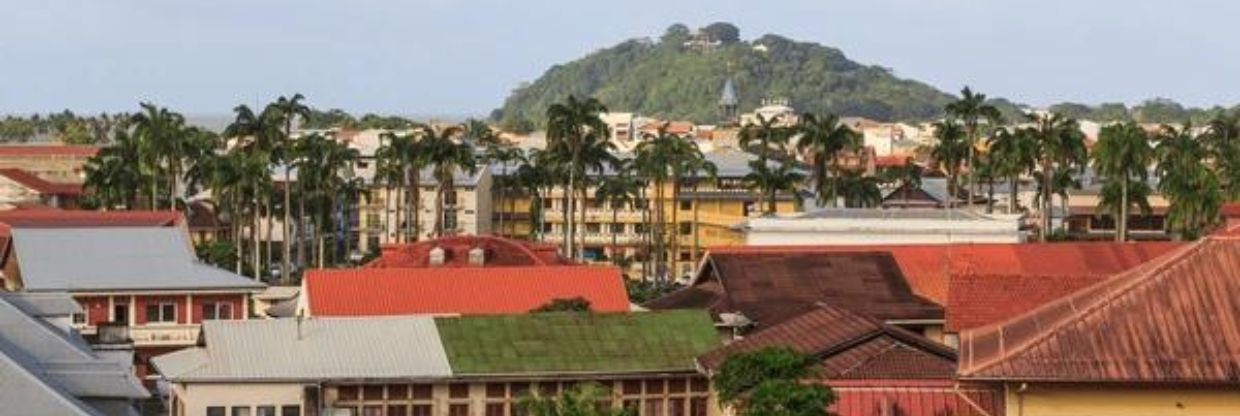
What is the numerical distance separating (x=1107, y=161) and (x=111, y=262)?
59058mm

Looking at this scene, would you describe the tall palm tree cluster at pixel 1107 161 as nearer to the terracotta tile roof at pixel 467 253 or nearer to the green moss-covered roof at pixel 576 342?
the terracotta tile roof at pixel 467 253

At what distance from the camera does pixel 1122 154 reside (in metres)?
115

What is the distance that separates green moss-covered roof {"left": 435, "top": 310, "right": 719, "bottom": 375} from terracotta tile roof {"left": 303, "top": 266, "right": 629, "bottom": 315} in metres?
11.1

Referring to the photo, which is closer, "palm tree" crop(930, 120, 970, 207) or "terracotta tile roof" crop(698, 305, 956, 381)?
"terracotta tile roof" crop(698, 305, 956, 381)

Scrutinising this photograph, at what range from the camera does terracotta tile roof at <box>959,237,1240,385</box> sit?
102ft

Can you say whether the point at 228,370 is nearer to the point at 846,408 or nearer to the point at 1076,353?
the point at 846,408

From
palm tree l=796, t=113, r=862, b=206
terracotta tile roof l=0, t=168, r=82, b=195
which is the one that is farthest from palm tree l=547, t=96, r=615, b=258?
terracotta tile roof l=0, t=168, r=82, b=195

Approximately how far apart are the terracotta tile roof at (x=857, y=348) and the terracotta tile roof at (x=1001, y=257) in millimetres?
21370

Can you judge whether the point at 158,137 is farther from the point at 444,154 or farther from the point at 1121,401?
the point at 1121,401

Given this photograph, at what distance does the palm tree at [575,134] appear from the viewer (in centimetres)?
11662

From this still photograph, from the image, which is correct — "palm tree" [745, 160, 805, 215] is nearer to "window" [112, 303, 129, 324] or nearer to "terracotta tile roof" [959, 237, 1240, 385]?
"window" [112, 303, 129, 324]

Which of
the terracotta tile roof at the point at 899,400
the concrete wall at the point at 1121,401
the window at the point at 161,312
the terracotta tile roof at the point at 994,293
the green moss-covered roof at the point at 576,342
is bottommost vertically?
the window at the point at 161,312

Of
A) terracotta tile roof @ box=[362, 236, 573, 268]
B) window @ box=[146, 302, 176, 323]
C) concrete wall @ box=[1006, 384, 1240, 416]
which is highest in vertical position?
concrete wall @ box=[1006, 384, 1240, 416]

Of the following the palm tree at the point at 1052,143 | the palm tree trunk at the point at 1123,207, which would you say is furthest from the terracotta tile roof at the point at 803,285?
the palm tree at the point at 1052,143
